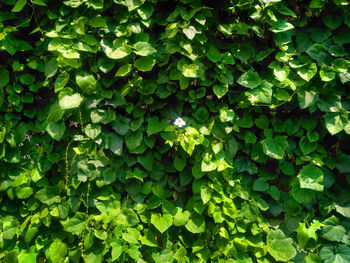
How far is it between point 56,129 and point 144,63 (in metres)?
0.62

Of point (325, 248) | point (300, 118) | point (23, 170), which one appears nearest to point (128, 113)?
point (23, 170)

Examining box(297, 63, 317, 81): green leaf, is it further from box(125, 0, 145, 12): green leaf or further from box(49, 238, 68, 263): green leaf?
box(49, 238, 68, 263): green leaf

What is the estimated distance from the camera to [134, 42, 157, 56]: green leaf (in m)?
1.75

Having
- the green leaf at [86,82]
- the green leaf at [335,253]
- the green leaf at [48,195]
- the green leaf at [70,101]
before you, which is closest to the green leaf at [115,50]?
the green leaf at [86,82]

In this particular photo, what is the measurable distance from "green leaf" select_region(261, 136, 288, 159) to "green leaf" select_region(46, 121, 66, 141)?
3.89 feet

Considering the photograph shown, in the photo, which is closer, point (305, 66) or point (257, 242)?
point (305, 66)

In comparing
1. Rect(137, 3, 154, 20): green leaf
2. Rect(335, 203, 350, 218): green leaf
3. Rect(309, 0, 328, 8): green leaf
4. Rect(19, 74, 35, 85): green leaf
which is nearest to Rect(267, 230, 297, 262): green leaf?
Rect(335, 203, 350, 218): green leaf

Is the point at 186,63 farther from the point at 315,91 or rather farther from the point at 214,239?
the point at 214,239

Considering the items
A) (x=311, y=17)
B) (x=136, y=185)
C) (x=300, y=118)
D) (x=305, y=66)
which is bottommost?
(x=136, y=185)

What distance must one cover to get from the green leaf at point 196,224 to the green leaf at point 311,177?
64 centimetres

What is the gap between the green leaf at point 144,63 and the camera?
1812mm

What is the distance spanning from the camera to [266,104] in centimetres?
200

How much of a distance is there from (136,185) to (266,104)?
0.93 m

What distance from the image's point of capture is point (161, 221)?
1.93 metres
